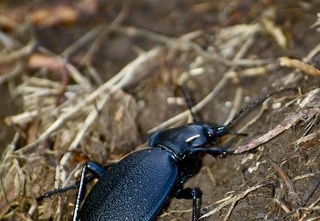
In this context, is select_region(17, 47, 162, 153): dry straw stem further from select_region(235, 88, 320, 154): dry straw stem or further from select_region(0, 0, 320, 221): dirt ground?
select_region(235, 88, 320, 154): dry straw stem

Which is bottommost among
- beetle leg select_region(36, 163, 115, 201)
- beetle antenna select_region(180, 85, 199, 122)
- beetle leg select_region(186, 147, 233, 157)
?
beetle antenna select_region(180, 85, 199, 122)

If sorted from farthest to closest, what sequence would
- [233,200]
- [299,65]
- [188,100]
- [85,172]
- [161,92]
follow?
[161,92]
[188,100]
[299,65]
[85,172]
[233,200]

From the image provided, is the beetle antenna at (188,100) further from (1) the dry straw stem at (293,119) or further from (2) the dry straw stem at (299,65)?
(2) the dry straw stem at (299,65)

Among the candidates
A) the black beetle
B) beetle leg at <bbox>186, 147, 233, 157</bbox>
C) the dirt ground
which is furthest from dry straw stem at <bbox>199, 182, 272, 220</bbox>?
beetle leg at <bbox>186, 147, 233, 157</bbox>

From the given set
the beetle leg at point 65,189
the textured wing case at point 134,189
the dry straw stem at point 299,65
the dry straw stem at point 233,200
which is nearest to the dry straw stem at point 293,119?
the dry straw stem at point 299,65

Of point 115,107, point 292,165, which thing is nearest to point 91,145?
point 115,107

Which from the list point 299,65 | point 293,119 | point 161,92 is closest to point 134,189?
point 293,119

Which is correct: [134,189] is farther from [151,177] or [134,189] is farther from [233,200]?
[233,200]
